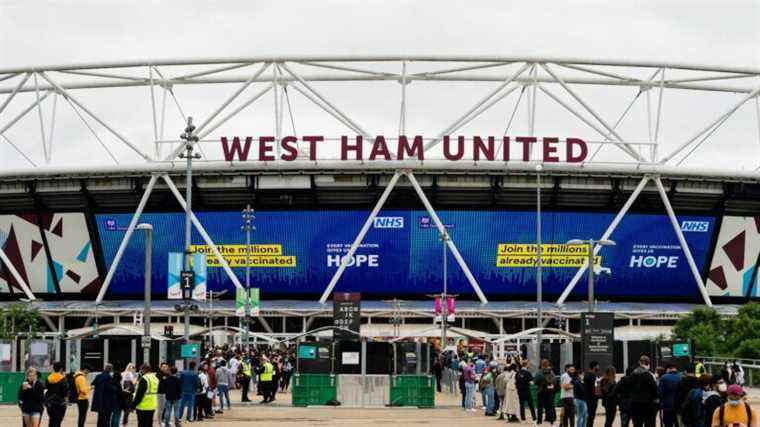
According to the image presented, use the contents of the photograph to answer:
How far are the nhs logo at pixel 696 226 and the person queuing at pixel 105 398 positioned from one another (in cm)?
5784

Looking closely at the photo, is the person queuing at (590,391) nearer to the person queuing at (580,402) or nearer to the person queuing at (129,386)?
the person queuing at (580,402)

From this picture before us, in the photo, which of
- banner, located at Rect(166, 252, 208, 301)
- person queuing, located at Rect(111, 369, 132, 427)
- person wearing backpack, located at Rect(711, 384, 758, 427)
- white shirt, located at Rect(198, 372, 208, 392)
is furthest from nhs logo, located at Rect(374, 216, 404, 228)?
person wearing backpack, located at Rect(711, 384, 758, 427)

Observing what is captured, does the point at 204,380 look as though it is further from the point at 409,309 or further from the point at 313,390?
the point at 409,309

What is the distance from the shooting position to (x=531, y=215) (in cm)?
7925

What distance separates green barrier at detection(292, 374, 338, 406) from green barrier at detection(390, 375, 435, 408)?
2.08 meters

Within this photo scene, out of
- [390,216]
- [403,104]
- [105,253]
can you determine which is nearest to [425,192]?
[390,216]

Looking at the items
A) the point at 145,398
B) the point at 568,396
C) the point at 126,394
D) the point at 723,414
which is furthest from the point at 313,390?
the point at 723,414

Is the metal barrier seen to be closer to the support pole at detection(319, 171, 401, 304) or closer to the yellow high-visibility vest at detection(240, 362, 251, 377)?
the yellow high-visibility vest at detection(240, 362, 251, 377)

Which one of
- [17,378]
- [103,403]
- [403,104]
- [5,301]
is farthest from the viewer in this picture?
[5,301]

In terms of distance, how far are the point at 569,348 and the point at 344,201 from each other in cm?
3498

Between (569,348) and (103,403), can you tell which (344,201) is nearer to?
(569,348)

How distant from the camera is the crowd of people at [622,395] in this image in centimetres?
2250

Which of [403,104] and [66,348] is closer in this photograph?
[66,348]

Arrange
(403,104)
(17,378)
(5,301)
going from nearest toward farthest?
1. (17,378)
2. (403,104)
3. (5,301)
